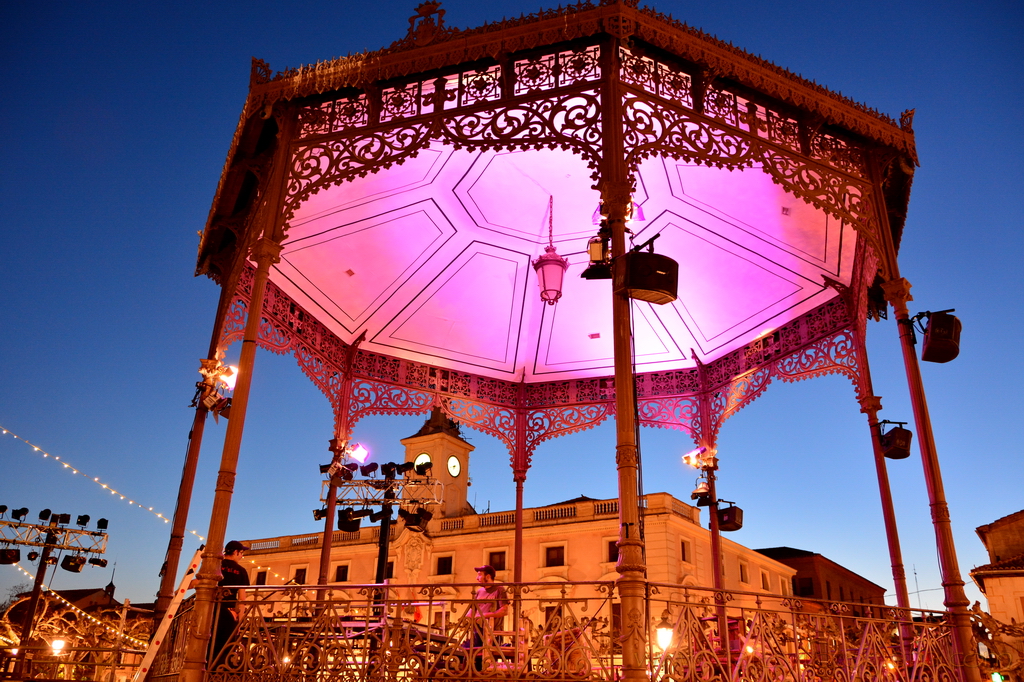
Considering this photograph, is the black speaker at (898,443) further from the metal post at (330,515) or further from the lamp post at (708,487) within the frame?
the metal post at (330,515)

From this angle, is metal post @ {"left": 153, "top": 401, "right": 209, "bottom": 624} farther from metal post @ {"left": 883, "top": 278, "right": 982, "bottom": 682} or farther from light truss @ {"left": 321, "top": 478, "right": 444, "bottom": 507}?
metal post @ {"left": 883, "top": 278, "right": 982, "bottom": 682}

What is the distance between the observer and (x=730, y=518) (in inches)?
442

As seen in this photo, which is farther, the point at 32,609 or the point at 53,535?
the point at 53,535

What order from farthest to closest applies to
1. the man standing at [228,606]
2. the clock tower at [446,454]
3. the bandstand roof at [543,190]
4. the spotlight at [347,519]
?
the clock tower at [446,454] → the spotlight at [347,519] → the bandstand roof at [543,190] → the man standing at [228,606]

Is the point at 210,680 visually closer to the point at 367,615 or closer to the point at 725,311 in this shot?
the point at 367,615

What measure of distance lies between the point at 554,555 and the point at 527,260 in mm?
19675

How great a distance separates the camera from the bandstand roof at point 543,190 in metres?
6.76

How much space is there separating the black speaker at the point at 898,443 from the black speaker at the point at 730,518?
3.31 m

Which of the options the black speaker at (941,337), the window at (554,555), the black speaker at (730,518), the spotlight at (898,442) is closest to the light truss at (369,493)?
the black speaker at (730,518)

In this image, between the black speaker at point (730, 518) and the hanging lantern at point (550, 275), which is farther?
the black speaker at point (730, 518)

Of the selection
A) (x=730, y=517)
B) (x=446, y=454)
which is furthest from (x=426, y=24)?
(x=446, y=454)

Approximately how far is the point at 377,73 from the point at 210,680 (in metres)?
5.19

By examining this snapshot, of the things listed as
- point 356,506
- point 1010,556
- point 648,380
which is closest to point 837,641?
point 648,380

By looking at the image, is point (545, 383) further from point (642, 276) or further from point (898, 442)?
point (642, 276)
